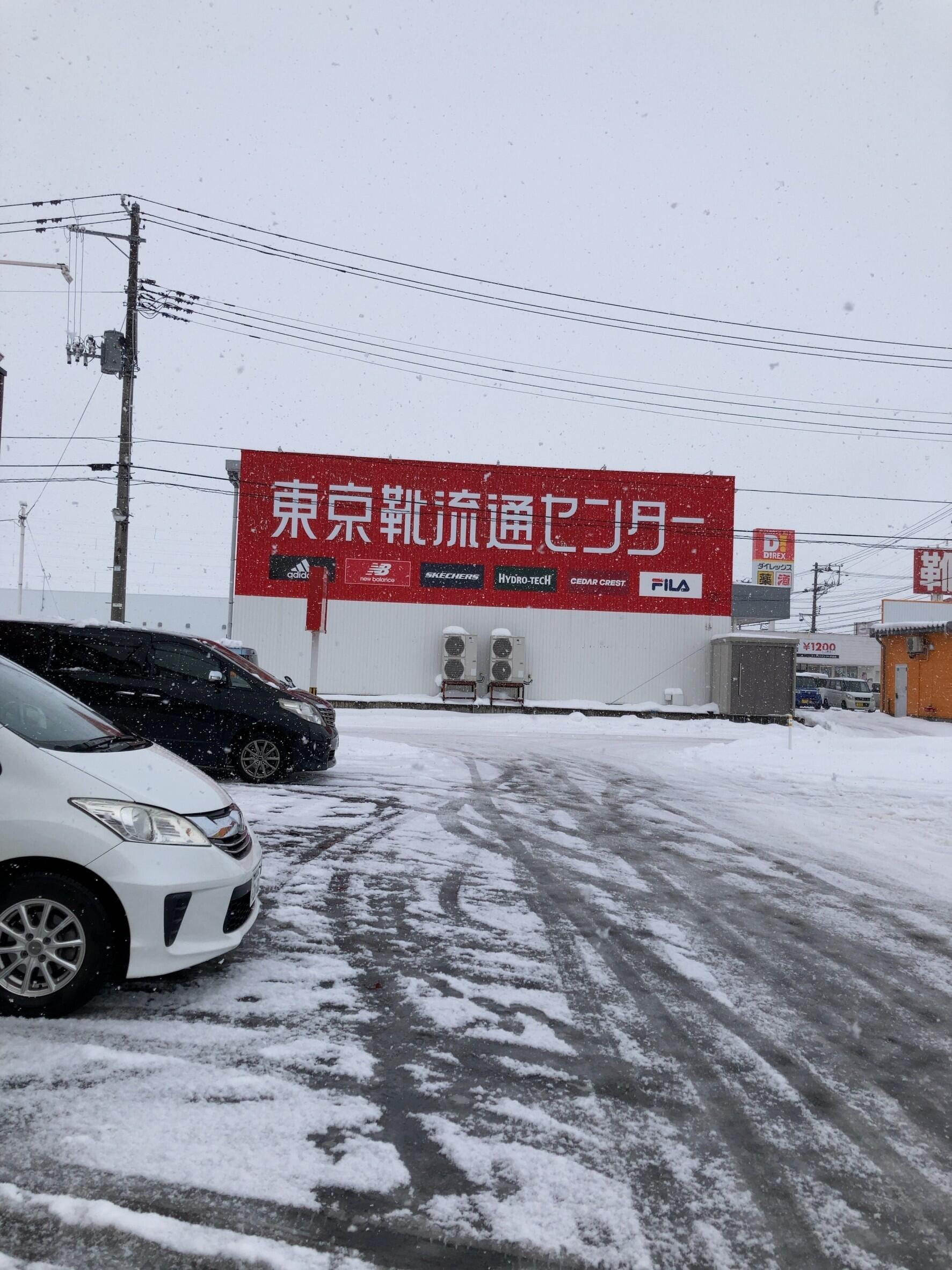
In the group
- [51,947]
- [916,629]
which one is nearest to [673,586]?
[916,629]

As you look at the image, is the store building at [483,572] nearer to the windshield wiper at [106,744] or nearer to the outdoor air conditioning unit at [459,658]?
the outdoor air conditioning unit at [459,658]

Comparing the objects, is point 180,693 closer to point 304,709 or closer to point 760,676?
point 304,709

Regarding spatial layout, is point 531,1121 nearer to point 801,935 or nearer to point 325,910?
point 325,910

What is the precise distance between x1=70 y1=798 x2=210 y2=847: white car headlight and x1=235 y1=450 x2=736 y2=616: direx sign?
2477 centimetres

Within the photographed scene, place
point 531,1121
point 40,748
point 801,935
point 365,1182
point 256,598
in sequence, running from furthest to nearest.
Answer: point 256,598
point 801,935
point 40,748
point 531,1121
point 365,1182

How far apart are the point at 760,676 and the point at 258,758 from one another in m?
20.2

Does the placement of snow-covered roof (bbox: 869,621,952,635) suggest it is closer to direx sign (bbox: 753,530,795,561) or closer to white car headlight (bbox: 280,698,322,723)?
direx sign (bbox: 753,530,795,561)

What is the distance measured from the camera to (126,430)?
18.9m

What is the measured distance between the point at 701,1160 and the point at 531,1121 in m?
0.56

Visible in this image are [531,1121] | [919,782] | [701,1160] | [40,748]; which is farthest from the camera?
[919,782]

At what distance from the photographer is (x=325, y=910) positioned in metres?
5.16

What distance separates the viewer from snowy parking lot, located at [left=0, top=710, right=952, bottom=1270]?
2.34 meters

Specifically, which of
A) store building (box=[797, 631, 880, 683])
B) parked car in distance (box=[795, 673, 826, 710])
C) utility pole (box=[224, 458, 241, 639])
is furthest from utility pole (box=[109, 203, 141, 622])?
store building (box=[797, 631, 880, 683])

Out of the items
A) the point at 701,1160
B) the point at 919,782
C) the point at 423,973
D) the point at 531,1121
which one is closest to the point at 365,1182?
the point at 531,1121
